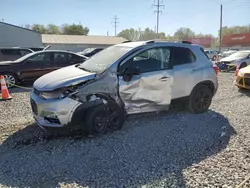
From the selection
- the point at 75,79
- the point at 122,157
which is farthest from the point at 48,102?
the point at 122,157

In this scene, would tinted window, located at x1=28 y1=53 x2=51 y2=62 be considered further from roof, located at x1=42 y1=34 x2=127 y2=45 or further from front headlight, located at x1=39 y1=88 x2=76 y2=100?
roof, located at x1=42 y1=34 x2=127 y2=45

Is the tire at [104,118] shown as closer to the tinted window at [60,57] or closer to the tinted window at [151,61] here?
the tinted window at [151,61]

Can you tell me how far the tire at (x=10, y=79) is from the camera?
9.45 meters

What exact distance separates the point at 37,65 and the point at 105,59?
579 cm

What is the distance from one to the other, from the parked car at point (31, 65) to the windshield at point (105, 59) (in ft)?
17.3

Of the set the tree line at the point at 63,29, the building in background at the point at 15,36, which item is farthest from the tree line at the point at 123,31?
the building in background at the point at 15,36

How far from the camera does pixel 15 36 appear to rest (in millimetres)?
33344

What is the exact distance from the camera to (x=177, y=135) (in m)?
4.58

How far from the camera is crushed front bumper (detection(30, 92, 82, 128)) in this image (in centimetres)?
414

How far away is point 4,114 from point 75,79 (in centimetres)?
282

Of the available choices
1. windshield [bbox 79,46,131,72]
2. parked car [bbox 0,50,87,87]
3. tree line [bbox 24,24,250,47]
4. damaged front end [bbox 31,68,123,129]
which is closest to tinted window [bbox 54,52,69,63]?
parked car [bbox 0,50,87,87]

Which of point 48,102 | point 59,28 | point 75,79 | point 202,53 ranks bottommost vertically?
point 48,102

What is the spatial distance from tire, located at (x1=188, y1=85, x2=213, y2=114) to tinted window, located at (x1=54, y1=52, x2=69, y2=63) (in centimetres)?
655

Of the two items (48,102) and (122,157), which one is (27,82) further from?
(122,157)
